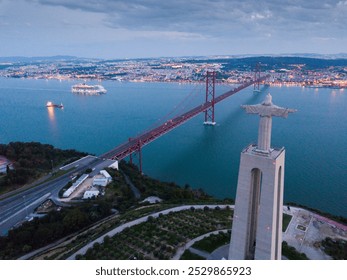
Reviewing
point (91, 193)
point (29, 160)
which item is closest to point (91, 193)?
point (91, 193)

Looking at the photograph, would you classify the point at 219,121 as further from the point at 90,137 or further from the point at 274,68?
the point at 274,68

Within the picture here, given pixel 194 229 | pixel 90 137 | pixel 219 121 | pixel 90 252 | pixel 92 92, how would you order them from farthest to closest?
pixel 92 92, pixel 219 121, pixel 90 137, pixel 194 229, pixel 90 252

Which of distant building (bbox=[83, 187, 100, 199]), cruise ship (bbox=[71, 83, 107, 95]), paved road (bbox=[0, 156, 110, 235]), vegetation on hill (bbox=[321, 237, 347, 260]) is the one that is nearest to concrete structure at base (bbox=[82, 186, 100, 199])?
distant building (bbox=[83, 187, 100, 199])

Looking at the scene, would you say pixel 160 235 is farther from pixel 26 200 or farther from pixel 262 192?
pixel 26 200

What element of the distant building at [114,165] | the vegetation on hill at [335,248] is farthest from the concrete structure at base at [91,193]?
the vegetation on hill at [335,248]

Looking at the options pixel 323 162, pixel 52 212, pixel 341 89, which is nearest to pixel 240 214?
pixel 52 212
